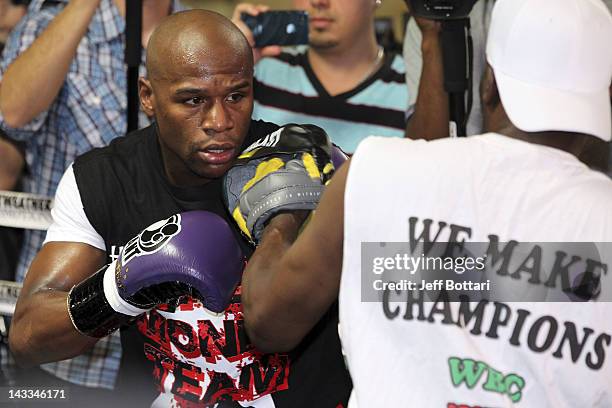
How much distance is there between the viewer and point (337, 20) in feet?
9.15

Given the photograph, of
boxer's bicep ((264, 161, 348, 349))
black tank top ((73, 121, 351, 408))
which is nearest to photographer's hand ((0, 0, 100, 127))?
black tank top ((73, 121, 351, 408))

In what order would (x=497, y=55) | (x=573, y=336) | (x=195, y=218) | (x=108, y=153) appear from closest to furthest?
(x=573, y=336) < (x=497, y=55) < (x=195, y=218) < (x=108, y=153)

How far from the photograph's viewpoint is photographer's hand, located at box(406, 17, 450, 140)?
2459 mm

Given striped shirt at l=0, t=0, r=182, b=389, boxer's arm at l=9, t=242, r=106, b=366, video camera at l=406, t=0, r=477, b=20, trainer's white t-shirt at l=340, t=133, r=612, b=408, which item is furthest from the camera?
striped shirt at l=0, t=0, r=182, b=389

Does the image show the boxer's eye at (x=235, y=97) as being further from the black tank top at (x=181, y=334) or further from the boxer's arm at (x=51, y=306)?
the boxer's arm at (x=51, y=306)

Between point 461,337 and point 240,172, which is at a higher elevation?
point 240,172

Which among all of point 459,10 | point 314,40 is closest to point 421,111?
point 459,10

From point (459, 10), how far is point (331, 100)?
530mm

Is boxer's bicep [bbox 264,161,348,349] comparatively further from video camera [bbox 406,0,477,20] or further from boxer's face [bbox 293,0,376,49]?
boxer's face [bbox 293,0,376,49]

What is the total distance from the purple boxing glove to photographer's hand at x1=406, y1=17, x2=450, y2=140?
2.58ft

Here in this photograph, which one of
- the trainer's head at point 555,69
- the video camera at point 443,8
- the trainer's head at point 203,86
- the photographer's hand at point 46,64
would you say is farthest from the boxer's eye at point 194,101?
the trainer's head at point 555,69

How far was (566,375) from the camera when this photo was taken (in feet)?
4.79

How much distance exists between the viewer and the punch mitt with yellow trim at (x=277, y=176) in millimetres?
1738

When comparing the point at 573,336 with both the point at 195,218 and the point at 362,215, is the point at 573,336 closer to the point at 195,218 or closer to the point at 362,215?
the point at 362,215
